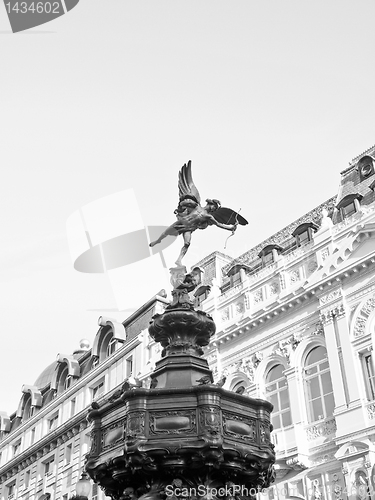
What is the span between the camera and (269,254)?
104ft

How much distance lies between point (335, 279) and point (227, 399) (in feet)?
60.7

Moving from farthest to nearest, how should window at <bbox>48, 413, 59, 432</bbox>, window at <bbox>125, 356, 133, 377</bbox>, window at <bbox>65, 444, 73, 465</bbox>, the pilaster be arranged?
window at <bbox>48, 413, 59, 432</bbox>, window at <bbox>65, 444, 73, 465</bbox>, window at <bbox>125, 356, 133, 377</bbox>, the pilaster

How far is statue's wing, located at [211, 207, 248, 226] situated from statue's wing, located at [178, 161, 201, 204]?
1.25 ft

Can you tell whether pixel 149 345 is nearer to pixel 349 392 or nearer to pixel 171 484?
pixel 349 392

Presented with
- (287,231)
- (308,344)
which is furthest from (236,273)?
(308,344)

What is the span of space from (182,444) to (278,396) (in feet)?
66.4

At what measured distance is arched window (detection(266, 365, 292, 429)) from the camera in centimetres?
2580

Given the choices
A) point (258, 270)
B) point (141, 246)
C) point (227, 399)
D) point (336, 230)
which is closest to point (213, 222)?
point (227, 399)

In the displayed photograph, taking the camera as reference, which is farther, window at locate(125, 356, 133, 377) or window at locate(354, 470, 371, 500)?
window at locate(125, 356, 133, 377)

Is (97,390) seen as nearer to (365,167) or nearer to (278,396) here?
(278,396)

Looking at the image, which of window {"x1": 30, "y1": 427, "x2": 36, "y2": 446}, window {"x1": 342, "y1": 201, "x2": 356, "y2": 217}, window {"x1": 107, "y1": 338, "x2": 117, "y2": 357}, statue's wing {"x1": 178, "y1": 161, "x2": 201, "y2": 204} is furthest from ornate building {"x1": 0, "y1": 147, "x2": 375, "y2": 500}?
statue's wing {"x1": 178, "y1": 161, "x2": 201, "y2": 204}

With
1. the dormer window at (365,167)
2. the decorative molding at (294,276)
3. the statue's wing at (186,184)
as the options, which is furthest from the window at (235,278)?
the statue's wing at (186,184)

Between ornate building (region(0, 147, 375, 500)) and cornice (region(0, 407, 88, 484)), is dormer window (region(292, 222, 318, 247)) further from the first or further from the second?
cornice (region(0, 407, 88, 484))

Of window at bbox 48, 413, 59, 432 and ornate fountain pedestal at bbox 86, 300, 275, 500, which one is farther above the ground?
window at bbox 48, 413, 59, 432
